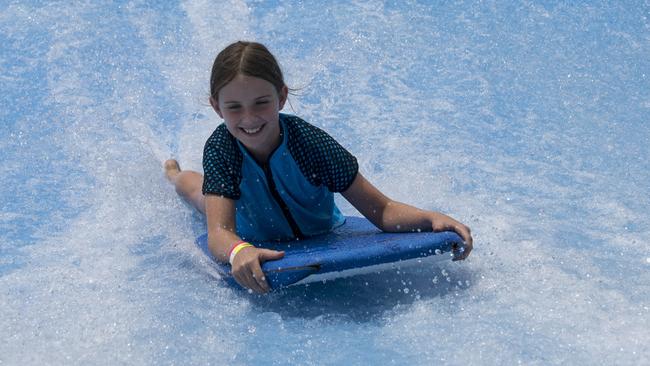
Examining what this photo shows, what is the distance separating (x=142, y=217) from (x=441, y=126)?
5.88 ft

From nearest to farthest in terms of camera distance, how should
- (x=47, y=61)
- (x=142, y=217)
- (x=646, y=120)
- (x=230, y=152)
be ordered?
(x=230, y=152)
(x=142, y=217)
(x=646, y=120)
(x=47, y=61)

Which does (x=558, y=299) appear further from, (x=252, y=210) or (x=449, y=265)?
(x=252, y=210)

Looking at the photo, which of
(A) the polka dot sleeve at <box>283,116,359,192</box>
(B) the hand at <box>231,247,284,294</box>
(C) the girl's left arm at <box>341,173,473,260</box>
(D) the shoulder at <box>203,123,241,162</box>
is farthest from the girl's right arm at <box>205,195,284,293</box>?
(C) the girl's left arm at <box>341,173,473,260</box>

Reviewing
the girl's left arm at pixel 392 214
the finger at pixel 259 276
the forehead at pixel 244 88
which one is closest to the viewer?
the finger at pixel 259 276

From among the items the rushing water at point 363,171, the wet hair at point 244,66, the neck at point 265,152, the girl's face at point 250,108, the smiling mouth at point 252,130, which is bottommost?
the rushing water at point 363,171

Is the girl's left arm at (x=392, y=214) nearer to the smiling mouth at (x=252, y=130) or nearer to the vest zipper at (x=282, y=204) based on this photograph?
the vest zipper at (x=282, y=204)

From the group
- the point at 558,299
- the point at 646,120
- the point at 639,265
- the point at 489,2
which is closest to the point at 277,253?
the point at 558,299

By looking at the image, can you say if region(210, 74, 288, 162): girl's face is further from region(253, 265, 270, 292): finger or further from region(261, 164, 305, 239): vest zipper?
region(253, 265, 270, 292): finger

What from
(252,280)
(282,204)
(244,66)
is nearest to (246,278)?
(252,280)

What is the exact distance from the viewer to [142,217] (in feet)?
12.4

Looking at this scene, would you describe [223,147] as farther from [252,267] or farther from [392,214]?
[392,214]

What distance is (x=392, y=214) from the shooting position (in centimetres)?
315

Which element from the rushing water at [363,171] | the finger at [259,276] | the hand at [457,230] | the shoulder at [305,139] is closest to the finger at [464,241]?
the hand at [457,230]

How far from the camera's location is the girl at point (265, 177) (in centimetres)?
290
